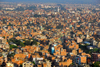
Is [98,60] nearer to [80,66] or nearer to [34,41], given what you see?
[80,66]

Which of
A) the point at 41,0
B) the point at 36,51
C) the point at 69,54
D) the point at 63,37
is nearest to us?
the point at 69,54

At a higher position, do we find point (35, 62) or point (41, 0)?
point (41, 0)

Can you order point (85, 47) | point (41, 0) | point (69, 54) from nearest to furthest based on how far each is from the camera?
1. point (69, 54)
2. point (85, 47)
3. point (41, 0)

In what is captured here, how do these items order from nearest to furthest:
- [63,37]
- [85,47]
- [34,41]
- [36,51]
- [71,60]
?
[71,60], [36,51], [85,47], [34,41], [63,37]

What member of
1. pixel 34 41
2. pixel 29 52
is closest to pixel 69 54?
pixel 29 52

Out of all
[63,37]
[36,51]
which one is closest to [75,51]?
[36,51]

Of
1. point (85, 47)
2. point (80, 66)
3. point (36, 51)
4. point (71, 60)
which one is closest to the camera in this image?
point (80, 66)

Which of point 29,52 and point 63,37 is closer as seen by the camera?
point 29,52

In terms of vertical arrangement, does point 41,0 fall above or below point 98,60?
above

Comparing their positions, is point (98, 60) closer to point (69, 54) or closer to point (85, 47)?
point (69, 54)
